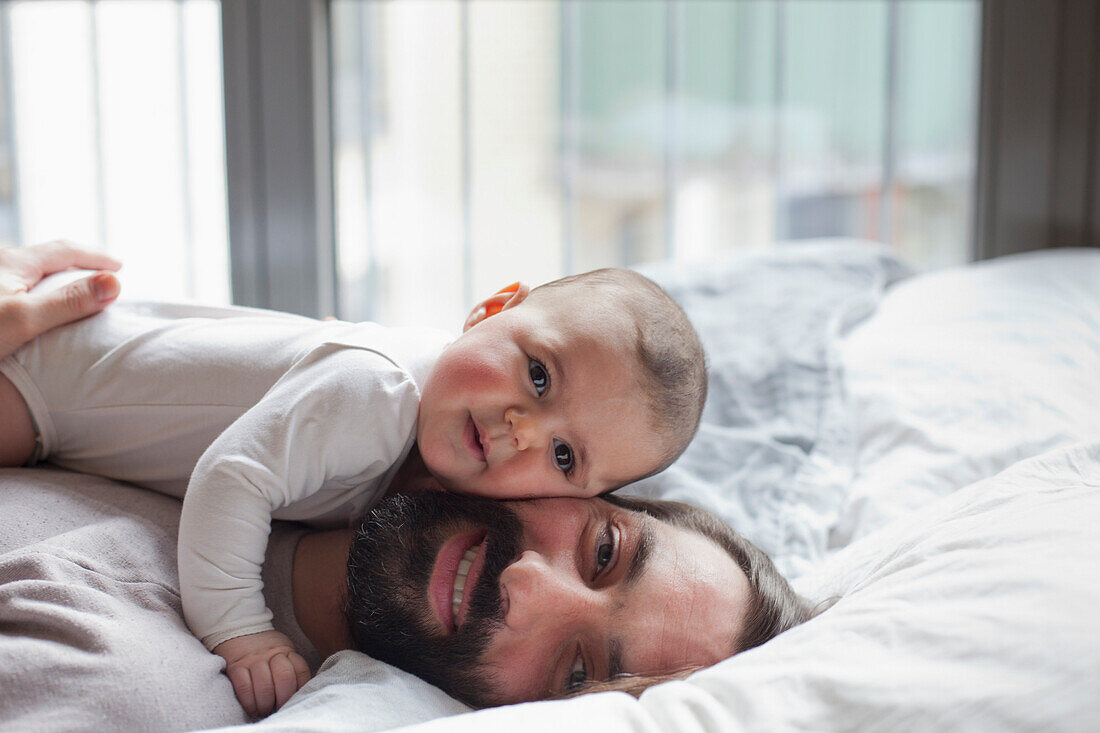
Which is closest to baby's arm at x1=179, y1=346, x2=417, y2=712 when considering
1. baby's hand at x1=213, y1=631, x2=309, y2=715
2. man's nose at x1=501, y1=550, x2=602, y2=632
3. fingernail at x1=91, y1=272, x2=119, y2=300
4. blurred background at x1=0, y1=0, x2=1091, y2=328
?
baby's hand at x1=213, y1=631, x2=309, y2=715

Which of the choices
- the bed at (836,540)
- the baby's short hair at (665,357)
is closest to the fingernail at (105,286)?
the bed at (836,540)

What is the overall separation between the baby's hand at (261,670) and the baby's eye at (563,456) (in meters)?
0.32

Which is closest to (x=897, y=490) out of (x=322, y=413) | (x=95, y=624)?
(x=322, y=413)

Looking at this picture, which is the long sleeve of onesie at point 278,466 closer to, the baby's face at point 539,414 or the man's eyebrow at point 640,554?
the baby's face at point 539,414

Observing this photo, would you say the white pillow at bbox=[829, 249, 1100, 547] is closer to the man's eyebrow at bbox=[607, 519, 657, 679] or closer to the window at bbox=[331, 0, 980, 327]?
the man's eyebrow at bbox=[607, 519, 657, 679]

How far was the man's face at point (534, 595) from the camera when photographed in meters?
0.82

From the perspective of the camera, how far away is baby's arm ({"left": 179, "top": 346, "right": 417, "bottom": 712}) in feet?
2.71

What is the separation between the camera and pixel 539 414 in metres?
0.94

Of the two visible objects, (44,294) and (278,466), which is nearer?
(278,466)

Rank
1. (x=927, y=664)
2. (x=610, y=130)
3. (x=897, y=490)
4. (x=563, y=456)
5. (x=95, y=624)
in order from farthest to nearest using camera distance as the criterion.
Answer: (x=610, y=130) → (x=897, y=490) → (x=563, y=456) → (x=95, y=624) → (x=927, y=664)

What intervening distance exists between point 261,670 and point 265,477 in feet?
0.58

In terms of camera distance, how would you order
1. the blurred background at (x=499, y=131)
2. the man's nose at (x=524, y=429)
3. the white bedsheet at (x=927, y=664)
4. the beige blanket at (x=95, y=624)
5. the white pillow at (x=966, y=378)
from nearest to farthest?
1. the white bedsheet at (x=927, y=664)
2. the beige blanket at (x=95, y=624)
3. the man's nose at (x=524, y=429)
4. the white pillow at (x=966, y=378)
5. the blurred background at (x=499, y=131)

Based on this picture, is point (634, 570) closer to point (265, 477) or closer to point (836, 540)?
point (265, 477)

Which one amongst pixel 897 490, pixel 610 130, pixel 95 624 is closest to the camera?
pixel 95 624
